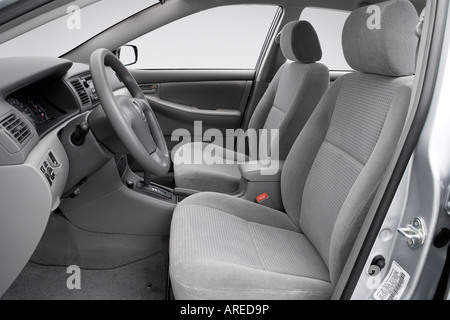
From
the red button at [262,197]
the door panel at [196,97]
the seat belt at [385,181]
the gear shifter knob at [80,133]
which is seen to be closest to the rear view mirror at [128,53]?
the door panel at [196,97]

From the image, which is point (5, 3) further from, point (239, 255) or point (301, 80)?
point (301, 80)

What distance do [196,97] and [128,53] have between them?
62 cm

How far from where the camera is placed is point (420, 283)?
3.47ft

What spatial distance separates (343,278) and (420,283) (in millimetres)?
191

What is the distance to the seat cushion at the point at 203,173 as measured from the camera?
2.17 meters

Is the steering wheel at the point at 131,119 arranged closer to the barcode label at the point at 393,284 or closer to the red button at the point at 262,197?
the red button at the point at 262,197

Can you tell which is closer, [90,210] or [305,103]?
[90,210]

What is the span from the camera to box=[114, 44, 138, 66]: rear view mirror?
256 centimetres

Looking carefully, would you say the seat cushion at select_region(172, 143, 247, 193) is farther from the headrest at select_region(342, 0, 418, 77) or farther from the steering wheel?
the headrest at select_region(342, 0, 418, 77)

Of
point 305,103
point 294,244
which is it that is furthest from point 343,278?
point 305,103

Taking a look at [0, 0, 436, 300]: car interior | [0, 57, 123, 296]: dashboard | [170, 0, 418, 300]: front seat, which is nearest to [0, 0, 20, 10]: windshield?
[0, 0, 436, 300]: car interior

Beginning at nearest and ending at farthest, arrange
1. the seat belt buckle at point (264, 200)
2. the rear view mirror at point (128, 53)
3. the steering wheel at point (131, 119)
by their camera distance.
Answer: the steering wheel at point (131, 119), the seat belt buckle at point (264, 200), the rear view mirror at point (128, 53)

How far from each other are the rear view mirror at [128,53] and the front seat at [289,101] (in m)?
0.73
